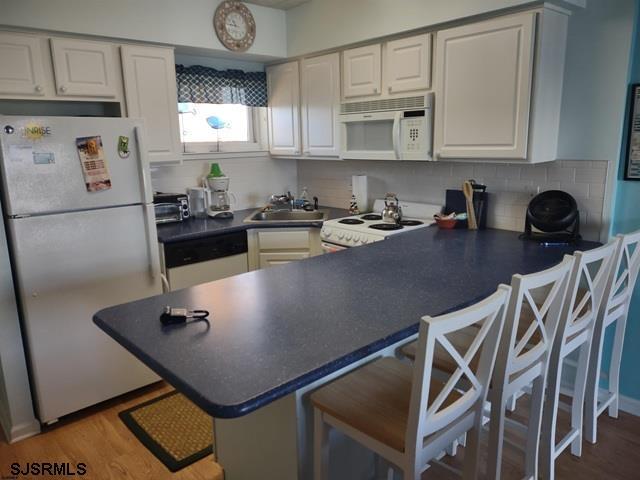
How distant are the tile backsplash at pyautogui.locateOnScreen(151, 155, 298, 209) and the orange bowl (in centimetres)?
171

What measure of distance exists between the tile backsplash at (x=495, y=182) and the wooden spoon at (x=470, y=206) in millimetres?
120

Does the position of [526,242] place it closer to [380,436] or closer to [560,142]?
[560,142]

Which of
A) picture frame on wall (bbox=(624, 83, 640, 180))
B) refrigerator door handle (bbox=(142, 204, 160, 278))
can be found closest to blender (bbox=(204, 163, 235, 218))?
refrigerator door handle (bbox=(142, 204, 160, 278))

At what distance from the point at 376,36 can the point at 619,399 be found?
2552mm

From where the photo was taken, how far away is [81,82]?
274 cm

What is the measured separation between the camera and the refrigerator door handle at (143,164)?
2.62 m

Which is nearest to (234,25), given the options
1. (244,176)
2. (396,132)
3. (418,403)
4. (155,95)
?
(155,95)

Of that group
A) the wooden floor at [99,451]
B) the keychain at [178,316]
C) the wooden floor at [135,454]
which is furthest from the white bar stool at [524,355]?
the wooden floor at [99,451]

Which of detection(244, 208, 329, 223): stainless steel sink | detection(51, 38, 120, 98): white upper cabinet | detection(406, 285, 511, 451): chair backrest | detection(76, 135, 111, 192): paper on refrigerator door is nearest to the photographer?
detection(406, 285, 511, 451): chair backrest

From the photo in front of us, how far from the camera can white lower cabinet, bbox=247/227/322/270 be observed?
338 cm

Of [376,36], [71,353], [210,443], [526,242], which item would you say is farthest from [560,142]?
[71,353]

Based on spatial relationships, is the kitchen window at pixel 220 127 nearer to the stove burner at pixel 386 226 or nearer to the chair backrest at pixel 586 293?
the stove burner at pixel 386 226

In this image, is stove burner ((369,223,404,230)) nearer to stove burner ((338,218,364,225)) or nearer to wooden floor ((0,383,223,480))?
stove burner ((338,218,364,225))

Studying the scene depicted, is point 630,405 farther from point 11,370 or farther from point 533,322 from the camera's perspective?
point 11,370
